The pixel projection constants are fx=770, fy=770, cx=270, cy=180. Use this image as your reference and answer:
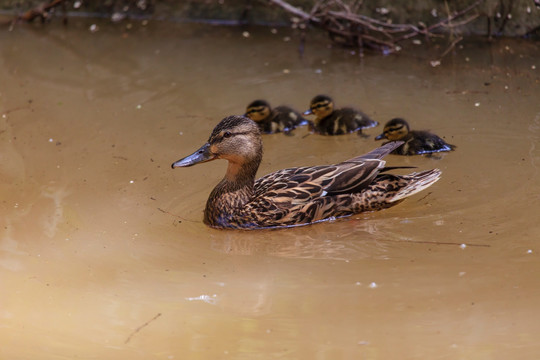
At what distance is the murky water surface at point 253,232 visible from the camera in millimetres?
3168

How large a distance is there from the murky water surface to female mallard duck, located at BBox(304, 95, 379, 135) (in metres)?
0.07

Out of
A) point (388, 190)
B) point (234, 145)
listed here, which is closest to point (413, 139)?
point (388, 190)

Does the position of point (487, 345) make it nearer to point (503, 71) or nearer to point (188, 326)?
point (188, 326)

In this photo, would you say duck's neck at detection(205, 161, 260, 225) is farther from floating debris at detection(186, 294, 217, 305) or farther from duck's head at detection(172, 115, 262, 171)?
floating debris at detection(186, 294, 217, 305)

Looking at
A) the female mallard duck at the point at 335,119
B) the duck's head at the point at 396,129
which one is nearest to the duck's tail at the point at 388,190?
the duck's head at the point at 396,129

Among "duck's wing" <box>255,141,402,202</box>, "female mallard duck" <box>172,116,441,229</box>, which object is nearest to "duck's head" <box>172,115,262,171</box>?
"female mallard duck" <box>172,116,441,229</box>

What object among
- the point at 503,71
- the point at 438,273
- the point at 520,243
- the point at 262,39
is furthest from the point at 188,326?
the point at 262,39

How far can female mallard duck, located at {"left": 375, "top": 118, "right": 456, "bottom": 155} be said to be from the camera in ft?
16.2

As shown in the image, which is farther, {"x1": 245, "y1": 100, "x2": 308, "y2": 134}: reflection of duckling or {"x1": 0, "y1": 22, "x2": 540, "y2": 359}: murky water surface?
{"x1": 245, "y1": 100, "x2": 308, "y2": 134}: reflection of duckling

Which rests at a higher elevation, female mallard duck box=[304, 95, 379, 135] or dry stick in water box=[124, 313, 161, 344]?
female mallard duck box=[304, 95, 379, 135]

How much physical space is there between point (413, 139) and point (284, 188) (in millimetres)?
1173

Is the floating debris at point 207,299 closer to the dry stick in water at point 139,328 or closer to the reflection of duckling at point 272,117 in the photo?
the dry stick in water at point 139,328

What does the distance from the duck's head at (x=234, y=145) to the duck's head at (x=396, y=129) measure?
1.15 m

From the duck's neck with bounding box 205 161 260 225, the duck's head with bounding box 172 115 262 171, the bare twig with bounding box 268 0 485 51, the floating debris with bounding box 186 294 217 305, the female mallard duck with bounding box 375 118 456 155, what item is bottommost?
the floating debris with bounding box 186 294 217 305
